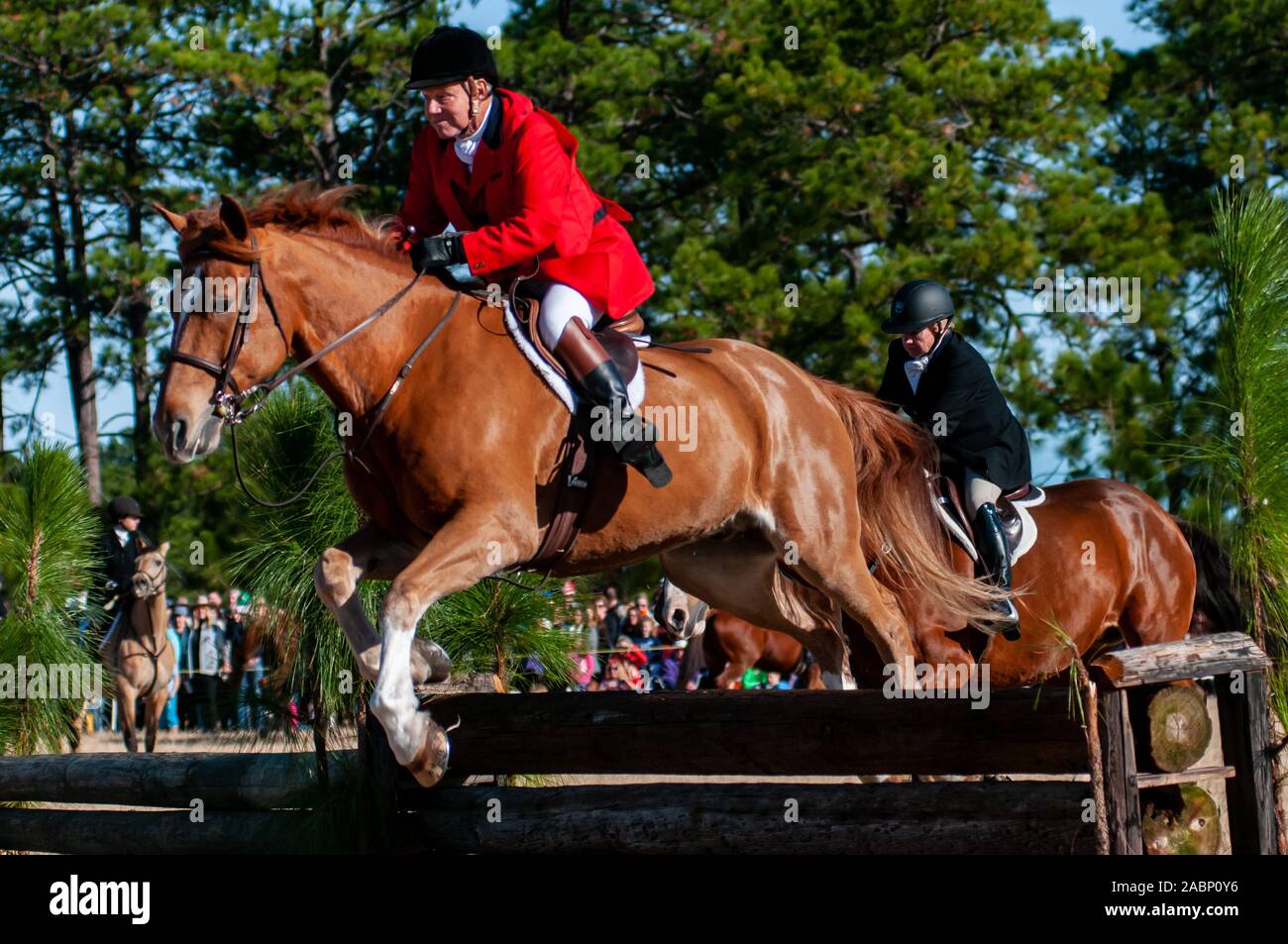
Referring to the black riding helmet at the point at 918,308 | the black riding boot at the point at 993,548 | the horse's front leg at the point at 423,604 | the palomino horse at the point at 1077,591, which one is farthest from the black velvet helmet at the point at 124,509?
the horse's front leg at the point at 423,604

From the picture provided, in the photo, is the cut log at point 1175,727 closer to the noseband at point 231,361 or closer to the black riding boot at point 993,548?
the black riding boot at point 993,548

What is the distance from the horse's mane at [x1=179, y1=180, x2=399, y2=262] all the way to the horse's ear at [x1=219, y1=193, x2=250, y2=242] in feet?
0.16

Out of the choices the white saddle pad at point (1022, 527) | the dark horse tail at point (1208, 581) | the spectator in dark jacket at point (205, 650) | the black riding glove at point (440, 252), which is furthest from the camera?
the spectator in dark jacket at point (205, 650)

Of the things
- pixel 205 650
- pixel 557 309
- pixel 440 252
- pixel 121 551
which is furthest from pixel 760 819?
pixel 205 650

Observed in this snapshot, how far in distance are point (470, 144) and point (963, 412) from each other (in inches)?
110

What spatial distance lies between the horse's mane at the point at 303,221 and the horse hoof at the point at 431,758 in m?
1.60

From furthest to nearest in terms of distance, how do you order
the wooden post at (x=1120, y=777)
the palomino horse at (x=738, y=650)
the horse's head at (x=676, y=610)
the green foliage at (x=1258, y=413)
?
1. the palomino horse at (x=738, y=650)
2. the horse's head at (x=676, y=610)
3. the green foliage at (x=1258, y=413)
4. the wooden post at (x=1120, y=777)

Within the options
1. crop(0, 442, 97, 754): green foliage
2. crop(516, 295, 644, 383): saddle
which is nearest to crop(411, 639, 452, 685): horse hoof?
crop(516, 295, 644, 383): saddle

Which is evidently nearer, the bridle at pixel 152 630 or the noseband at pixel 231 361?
the noseband at pixel 231 361

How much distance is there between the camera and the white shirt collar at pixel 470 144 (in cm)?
492

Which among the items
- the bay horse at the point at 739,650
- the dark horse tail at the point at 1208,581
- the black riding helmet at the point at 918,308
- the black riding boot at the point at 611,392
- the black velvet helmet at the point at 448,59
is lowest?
the bay horse at the point at 739,650

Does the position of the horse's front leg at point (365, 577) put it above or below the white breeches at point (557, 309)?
below

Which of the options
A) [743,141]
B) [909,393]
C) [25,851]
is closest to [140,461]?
[743,141]
